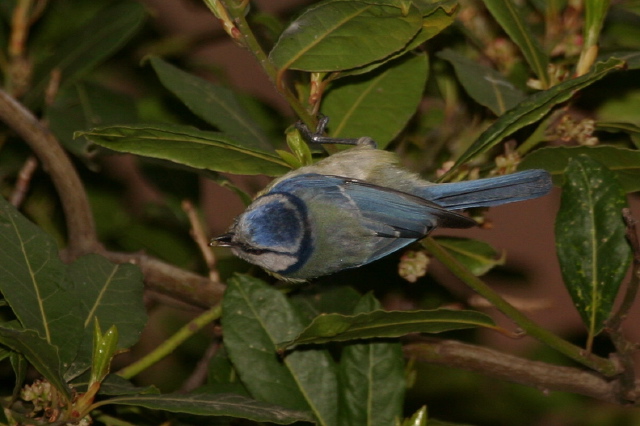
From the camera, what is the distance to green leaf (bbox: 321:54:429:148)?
2.66m

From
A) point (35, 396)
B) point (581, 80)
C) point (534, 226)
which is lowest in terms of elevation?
point (534, 226)

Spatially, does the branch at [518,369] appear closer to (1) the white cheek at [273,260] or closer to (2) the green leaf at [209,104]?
(1) the white cheek at [273,260]

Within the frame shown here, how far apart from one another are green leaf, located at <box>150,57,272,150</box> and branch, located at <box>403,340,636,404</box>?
2.64 ft

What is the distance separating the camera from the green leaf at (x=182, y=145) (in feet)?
6.91

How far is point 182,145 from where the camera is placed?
2174 mm

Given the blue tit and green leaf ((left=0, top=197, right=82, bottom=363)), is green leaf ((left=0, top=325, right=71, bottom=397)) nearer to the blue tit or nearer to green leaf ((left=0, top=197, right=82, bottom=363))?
green leaf ((left=0, top=197, right=82, bottom=363))

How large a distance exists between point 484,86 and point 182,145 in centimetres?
95

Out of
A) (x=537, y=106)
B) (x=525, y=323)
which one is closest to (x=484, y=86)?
(x=537, y=106)

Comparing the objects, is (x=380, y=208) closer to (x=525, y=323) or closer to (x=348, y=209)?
(x=348, y=209)

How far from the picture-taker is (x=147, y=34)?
162 inches

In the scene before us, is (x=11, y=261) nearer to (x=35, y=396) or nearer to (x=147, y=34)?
(x=35, y=396)

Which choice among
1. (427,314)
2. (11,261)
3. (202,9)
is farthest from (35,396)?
(202,9)

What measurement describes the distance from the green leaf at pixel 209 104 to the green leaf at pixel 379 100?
256mm

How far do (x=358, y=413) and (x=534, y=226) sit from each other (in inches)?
113
